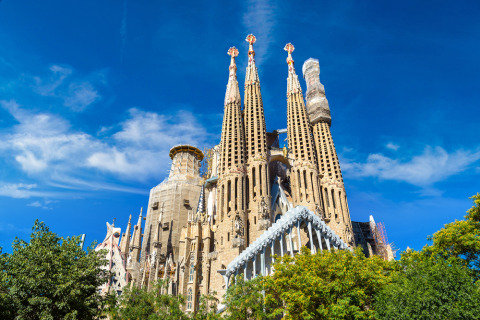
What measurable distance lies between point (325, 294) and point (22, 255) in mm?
14870

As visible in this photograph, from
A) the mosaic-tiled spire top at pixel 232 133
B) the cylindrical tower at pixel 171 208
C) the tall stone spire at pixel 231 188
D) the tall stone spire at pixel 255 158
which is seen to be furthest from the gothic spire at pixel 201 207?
the tall stone spire at pixel 255 158

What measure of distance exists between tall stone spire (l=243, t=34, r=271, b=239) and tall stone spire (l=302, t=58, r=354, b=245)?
288 inches

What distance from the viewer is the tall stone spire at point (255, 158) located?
35719 mm

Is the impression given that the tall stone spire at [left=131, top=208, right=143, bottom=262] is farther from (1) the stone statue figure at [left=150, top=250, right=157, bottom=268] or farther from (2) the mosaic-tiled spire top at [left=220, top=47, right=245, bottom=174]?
(2) the mosaic-tiled spire top at [left=220, top=47, right=245, bottom=174]

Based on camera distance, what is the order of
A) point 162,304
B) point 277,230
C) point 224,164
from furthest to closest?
point 224,164 < point 277,230 < point 162,304

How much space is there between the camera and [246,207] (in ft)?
122

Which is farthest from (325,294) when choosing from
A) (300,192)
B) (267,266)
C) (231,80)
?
(231,80)

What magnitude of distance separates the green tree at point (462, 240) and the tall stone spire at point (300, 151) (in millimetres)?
18842

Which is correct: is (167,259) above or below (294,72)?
below

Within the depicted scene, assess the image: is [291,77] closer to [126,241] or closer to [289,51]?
[289,51]

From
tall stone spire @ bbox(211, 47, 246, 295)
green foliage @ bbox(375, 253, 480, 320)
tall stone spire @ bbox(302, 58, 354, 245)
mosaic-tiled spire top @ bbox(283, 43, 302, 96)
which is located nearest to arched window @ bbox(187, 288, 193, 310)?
tall stone spire @ bbox(211, 47, 246, 295)

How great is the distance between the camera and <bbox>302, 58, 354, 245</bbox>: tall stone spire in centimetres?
3866

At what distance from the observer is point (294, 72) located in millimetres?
49438

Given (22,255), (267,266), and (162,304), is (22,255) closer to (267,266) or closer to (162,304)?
(162,304)
